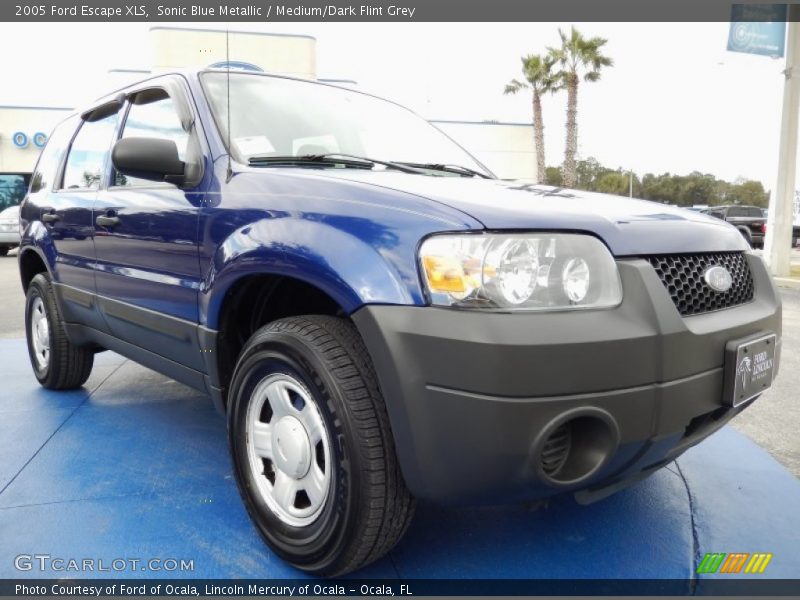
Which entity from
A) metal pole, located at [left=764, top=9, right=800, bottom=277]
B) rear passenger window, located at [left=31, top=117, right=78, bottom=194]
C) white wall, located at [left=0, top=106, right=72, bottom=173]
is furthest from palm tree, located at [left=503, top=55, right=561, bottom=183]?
Result: rear passenger window, located at [left=31, top=117, right=78, bottom=194]

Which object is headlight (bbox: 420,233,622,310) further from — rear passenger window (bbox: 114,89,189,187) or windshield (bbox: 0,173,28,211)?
windshield (bbox: 0,173,28,211)

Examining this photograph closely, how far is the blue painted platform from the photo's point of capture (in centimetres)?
215

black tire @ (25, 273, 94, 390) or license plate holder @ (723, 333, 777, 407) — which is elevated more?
license plate holder @ (723, 333, 777, 407)

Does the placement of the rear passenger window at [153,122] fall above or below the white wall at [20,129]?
below

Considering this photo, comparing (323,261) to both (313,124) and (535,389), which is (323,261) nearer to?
(535,389)

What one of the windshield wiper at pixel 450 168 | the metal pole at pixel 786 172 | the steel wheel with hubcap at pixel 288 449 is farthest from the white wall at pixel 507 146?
the steel wheel with hubcap at pixel 288 449

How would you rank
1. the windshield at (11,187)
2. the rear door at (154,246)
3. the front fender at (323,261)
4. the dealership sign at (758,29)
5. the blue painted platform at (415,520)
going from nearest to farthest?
the front fender at (323,261)
the blue painted platform at (415,520)
the rear door at (154,246)
the dealership sign at (758,29)
the windshield at (11,187)

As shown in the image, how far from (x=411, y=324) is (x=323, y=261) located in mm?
361

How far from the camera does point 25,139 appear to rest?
25.0 meters

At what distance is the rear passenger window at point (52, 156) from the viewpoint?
3.99 metres

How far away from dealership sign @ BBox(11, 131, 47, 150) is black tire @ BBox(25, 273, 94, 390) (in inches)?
969

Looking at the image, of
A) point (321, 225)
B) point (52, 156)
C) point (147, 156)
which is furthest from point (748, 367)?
point (52, 156)

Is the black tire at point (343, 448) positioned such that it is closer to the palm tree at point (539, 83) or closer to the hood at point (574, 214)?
the hood at point (574, 214)

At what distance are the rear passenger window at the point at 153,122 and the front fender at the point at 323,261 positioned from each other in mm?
729
